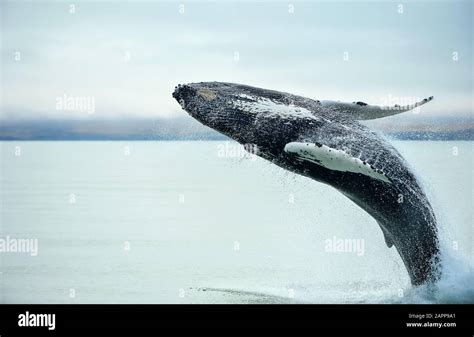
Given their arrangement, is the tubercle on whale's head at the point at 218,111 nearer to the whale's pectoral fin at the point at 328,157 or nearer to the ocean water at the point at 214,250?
the ocean water at the point at 214,250

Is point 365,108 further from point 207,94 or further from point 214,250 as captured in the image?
point 214,250

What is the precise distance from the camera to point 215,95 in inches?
274

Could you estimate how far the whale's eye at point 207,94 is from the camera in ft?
22.7

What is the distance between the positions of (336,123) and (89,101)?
3.17 meters

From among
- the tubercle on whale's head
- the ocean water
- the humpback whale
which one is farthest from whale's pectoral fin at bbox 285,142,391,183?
the ocean water

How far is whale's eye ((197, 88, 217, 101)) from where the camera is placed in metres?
6.93

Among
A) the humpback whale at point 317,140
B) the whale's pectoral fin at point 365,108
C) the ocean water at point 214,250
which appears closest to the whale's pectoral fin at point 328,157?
the humpback whale at point 317,140

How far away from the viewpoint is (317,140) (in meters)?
6.84

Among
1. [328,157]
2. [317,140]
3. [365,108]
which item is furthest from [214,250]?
[328,157]

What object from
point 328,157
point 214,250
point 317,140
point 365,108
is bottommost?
point 214,250

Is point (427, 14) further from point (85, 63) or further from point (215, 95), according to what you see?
point (85, 63)

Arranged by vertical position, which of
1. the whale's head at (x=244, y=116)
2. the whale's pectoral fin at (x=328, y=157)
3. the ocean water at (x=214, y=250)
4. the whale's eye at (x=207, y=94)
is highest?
the whale's eye at (x=207, y=94)

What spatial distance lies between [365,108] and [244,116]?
1.29 meters

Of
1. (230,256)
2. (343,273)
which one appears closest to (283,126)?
(343,273)
